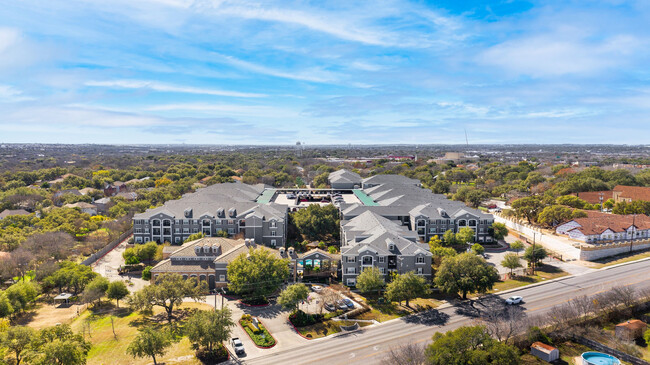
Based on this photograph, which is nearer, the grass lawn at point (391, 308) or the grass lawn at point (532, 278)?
the grass lawn at point (391, 308)

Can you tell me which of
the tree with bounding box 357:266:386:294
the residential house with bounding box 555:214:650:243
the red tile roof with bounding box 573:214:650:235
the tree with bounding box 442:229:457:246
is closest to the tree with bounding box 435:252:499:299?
the tree with bounding box 357:266:386:294

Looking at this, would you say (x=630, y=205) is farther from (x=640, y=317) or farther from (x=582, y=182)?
(x=640, y=317)

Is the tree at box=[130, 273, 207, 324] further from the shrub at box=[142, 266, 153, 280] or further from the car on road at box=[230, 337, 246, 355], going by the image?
the shrub at box=[142, 266, 153, 280]

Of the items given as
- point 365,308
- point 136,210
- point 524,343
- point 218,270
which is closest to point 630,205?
point 524,343

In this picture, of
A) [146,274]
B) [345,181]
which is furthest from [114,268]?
[345,181]

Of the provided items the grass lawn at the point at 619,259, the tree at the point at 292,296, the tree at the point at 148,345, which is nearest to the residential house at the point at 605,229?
the grass lawn at the point at 619,259

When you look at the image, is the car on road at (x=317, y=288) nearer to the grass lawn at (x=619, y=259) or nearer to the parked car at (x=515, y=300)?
the parked car at (x=515, y=300)
